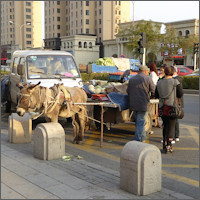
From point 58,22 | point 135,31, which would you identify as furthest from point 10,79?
point 58,22

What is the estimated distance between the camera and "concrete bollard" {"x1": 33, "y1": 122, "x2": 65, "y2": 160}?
6540 millimetres

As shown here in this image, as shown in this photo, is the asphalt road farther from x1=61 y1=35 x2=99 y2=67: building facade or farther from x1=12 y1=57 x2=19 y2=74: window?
x1=61 y1=35 x2=99 y2=67: building facade

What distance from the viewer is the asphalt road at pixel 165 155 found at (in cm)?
575

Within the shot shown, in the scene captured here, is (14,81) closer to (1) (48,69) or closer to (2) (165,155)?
(1) (48,69)

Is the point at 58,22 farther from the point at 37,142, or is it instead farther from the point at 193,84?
the point at 37,142

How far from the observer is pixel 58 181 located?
517cm

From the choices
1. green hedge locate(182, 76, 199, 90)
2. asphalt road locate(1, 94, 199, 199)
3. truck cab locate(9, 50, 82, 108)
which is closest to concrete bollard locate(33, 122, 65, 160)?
asphalt road locate(1, 94, 199, 199)

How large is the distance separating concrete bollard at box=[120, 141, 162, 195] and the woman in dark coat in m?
2.60

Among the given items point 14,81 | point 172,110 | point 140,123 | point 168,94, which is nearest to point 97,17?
point 14,81

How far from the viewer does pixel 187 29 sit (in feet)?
188

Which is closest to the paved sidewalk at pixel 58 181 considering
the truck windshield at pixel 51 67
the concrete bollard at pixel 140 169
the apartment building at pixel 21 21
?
the concrete bollard at pixel 140 169

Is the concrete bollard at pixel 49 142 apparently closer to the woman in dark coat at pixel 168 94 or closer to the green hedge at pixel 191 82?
the woman in dark coat at pixel 168 94

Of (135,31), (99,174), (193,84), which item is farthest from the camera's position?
(135,31)

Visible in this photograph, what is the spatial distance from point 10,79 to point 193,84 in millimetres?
16263
